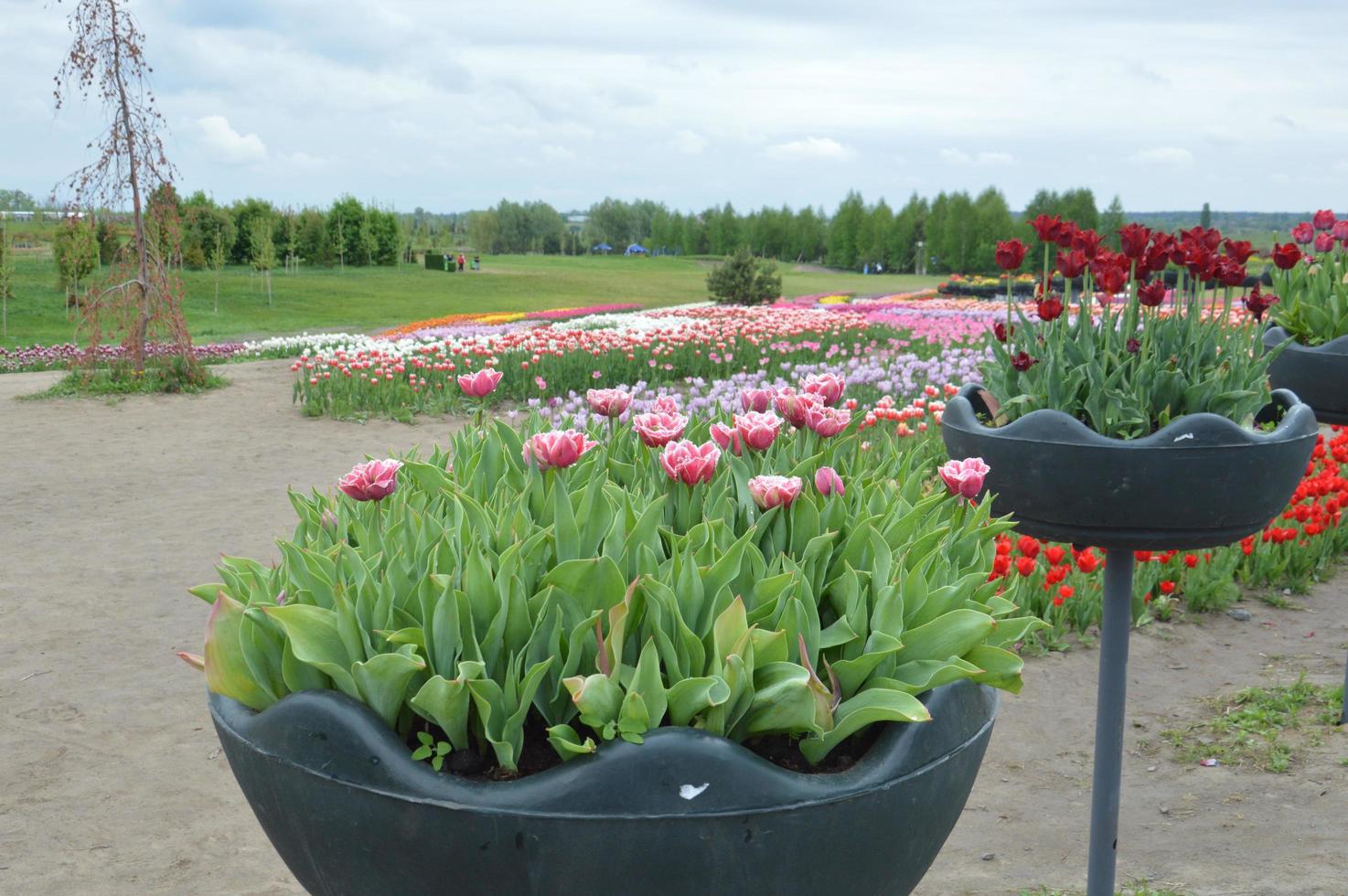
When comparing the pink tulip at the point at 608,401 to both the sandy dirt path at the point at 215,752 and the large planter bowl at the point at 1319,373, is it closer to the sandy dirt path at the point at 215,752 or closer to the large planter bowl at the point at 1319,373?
the sandy dirt path at the point at 215,752

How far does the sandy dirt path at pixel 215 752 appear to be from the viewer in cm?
326

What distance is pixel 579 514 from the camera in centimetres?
173

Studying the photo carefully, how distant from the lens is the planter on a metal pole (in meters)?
2.25

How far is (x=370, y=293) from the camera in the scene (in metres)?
39.1

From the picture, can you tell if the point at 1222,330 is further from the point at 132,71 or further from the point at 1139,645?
the point at 132,71

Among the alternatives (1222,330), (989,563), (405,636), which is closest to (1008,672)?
(989,563)

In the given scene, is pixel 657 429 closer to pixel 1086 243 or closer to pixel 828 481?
pixel 828 481

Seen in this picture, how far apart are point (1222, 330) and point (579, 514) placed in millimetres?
1974

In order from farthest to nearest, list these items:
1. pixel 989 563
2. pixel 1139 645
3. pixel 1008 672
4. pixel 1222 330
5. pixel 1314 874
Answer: pixel 1139 645 → pixel 1314 874 → pixel 1222 330 → pixel 989 563 → pixel 1008 672

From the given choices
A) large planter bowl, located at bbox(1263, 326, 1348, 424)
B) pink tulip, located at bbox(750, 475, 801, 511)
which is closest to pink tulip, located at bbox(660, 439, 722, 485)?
pink tulip, located at bbox(750, 475, 801, 511)

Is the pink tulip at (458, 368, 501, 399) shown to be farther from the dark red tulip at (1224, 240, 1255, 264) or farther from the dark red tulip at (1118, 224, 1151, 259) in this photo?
the dark red tulip at (1224, 240, 1255, 264)

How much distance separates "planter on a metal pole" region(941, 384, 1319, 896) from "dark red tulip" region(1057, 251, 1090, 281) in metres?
0.49

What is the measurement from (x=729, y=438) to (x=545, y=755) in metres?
0.83

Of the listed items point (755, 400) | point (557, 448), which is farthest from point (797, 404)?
point (557, 448)
